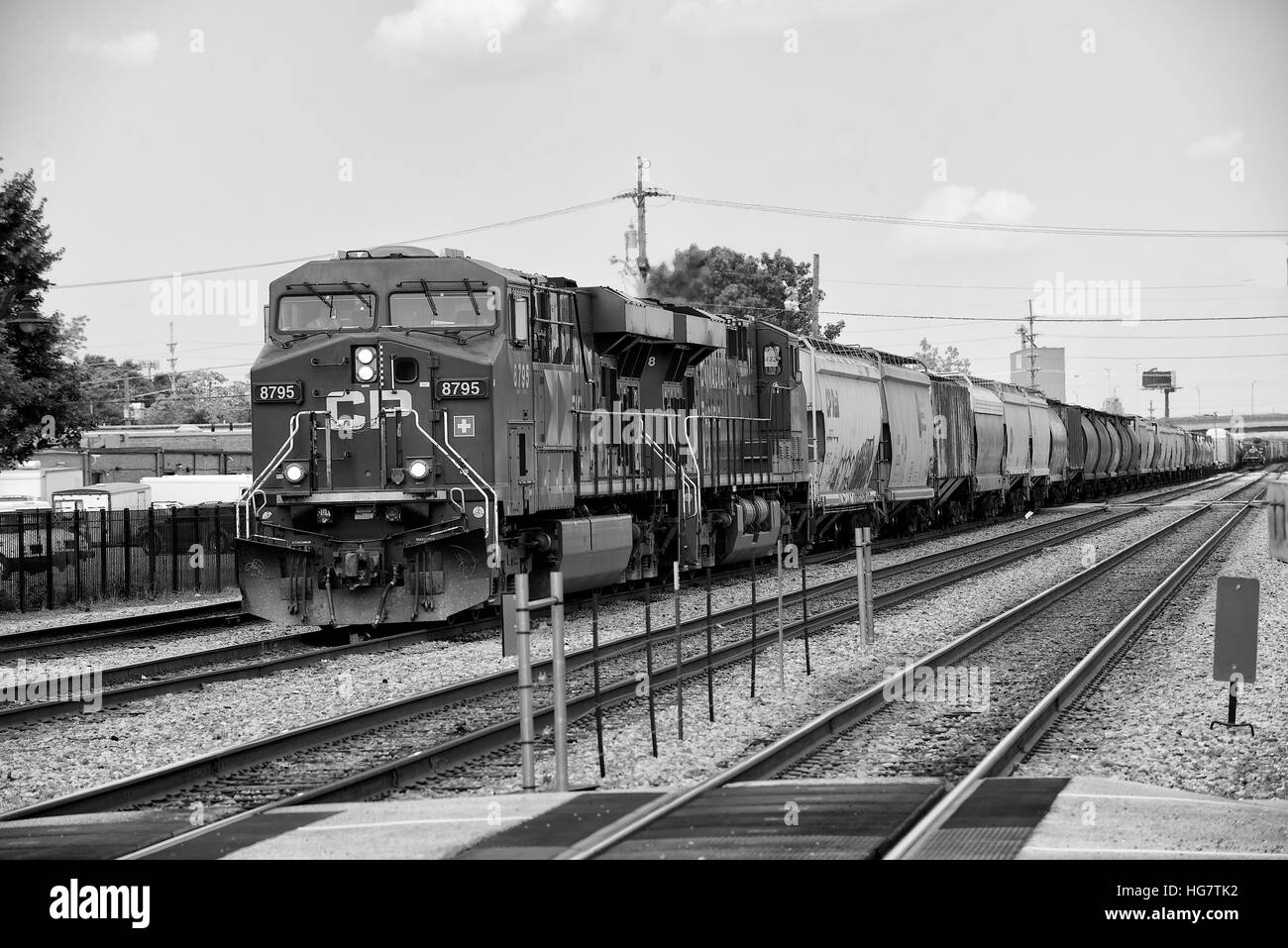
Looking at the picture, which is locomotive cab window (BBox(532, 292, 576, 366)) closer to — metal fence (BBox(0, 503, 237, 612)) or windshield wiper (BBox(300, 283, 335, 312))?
windshield wiper (BBox(300, 283, 335, 312))

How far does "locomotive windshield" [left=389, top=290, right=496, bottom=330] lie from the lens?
15.8 metres

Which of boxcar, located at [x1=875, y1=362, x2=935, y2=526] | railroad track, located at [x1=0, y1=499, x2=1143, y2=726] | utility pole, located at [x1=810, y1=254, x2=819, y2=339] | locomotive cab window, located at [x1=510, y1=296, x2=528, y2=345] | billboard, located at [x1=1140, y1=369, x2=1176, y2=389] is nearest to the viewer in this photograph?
railroad track, located at [x1=0, y1=499, x2=1143, y2=726]

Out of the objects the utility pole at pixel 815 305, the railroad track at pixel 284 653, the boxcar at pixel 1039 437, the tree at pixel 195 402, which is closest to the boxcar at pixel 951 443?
the utility pole at pixel 815 305

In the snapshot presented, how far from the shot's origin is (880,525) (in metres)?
33.8

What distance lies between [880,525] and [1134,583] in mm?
11615

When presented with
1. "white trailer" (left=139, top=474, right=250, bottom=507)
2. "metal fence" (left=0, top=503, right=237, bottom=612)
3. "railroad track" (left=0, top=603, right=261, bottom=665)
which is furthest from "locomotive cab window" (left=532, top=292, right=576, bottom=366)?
"white trailer" (left=139, top=474, right=250, bottom=507)

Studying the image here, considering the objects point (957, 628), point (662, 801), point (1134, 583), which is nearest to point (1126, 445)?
Answer: point (1134, 583)

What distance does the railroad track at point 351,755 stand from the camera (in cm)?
853

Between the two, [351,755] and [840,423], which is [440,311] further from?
[840,423]

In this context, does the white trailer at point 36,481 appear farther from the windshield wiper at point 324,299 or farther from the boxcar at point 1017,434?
the windshield wiper at point 324,299

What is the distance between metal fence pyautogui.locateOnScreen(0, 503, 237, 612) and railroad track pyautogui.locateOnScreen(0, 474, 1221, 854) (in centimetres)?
1157

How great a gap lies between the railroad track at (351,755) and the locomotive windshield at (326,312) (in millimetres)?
4894
